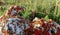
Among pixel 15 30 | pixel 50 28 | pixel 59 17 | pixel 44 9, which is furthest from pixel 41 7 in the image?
pixel 15 30

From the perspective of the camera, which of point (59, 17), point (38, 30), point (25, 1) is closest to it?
point (38, 30)

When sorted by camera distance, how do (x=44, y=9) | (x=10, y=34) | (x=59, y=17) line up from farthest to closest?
1. (x=44, y=9)
2. (x=59, y=17)
3. (x=10, y=34)

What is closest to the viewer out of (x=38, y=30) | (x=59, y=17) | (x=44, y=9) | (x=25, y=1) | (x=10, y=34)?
(x=10, y=34)

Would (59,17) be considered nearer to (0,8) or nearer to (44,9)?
(44,9)

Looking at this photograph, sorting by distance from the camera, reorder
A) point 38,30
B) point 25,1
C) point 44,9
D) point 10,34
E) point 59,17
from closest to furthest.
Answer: point 10,34 < point 38,30 < point 59,17 < point 44,9 < point 25,1

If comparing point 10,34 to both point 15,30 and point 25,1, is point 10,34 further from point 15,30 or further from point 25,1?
point 25,1

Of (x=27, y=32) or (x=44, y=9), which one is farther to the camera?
(x=44, y=9)

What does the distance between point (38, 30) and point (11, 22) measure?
2.15 ft

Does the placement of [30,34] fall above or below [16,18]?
below

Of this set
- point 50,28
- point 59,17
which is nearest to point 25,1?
point 59,17

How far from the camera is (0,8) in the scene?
7.50m

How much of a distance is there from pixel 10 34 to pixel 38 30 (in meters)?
0.68

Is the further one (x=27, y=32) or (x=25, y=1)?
(x=25, y=1)

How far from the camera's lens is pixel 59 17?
6480 mm
